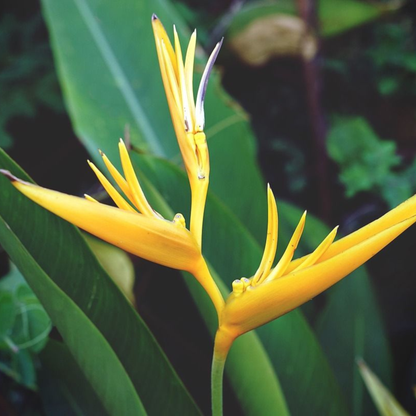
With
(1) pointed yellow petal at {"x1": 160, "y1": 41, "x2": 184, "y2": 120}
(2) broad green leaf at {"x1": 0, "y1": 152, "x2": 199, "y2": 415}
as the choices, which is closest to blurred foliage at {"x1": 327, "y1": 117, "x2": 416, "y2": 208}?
(2) broad green leaf at {"x1": 0, "y1": 152, "x2": 199, "y2": 415}

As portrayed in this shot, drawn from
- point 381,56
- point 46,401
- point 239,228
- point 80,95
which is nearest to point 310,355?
point 239,228

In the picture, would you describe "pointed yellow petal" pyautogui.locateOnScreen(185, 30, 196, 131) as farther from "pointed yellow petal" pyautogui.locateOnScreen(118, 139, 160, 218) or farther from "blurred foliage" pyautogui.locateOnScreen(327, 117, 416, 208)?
"blurred foliage" pyautogui.locateOnScreen(327, 117, 416, 208)

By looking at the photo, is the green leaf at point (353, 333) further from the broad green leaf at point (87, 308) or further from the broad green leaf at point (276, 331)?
the broad green leaf at point (87, 308)

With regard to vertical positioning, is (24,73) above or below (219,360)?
above

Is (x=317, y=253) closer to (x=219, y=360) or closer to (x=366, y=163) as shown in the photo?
(x=219, y=360)

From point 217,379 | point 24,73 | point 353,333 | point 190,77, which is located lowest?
point 353,333

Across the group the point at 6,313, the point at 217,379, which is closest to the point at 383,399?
the point at 217,379
